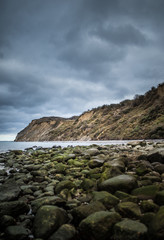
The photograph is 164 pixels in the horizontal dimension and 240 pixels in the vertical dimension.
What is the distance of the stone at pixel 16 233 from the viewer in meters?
3.10

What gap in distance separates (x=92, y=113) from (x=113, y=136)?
1050 inches

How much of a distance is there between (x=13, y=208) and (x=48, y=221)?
112 centimetres

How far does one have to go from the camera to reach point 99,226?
301cm

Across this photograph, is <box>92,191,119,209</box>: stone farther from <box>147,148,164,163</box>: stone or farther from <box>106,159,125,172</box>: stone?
<box>147,148,164,163</box>: stone

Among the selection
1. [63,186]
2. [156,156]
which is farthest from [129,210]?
[156,156]

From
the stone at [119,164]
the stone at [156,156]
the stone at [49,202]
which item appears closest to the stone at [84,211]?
the stone at [49,202]

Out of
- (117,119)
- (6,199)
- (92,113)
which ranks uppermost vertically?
(92,113)

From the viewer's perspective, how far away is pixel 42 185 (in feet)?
19.4

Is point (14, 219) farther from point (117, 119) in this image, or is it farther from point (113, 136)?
point (117, 119)

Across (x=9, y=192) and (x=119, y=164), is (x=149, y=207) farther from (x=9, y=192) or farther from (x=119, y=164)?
(x=9, y=192)

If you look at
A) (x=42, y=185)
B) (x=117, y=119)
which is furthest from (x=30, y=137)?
(x=42, y=185)

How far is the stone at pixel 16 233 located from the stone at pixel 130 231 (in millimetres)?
1751

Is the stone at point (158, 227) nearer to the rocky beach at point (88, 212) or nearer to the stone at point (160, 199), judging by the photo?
the rocky beach at point (88, 212)

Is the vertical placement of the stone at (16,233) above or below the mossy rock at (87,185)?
below
